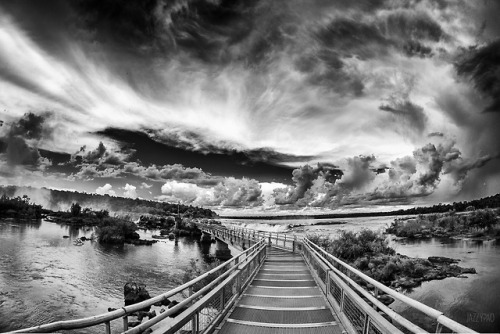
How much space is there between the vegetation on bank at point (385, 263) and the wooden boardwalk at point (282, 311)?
45.4 ft

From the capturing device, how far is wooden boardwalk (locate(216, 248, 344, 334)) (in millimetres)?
5844

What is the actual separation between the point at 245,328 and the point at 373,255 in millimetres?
22721

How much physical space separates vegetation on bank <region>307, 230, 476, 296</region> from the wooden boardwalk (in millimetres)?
13852

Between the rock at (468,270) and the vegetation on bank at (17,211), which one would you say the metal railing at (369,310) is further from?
the vegetation on bank at (17,211)

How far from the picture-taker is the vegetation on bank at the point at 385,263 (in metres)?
21.9

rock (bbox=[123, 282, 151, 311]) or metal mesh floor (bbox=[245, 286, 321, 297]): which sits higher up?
metal mesh floor (bbox=[245, 286, 321, 297])

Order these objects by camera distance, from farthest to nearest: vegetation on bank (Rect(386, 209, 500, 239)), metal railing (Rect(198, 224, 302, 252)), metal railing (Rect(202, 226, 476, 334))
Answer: vegetation on bank (Rect(386, 209, 500, 239)) < metal railing (Rect(198, 224, 302, 252)) < metal railing (Rect(202, 226, 476, 334))

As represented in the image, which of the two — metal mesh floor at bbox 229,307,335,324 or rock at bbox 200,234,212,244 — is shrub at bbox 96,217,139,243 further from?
metal mesh floor at bbox 229,307,335,324

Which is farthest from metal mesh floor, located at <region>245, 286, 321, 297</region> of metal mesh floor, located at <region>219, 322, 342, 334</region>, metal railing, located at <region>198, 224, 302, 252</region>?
metal railing, located at <region>198, 224, 302, 252</region>

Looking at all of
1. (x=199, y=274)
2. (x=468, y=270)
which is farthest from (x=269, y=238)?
(x=468, y=270)

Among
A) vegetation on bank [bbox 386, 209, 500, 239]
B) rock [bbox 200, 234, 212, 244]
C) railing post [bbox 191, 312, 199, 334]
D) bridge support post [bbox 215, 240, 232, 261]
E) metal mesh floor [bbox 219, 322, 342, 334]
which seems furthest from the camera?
rock [bbox 200, 234, 212, 244]

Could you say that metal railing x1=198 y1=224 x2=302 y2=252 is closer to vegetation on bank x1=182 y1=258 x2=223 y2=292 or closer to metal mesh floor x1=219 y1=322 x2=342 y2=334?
vegetation on bank x1=182 y1=258 x2=223 y2=292

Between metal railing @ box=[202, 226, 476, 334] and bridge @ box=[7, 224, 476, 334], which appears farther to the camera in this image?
bridge @ box=[7, 224, 476, 334]

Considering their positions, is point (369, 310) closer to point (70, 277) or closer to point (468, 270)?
point (468, 270)
